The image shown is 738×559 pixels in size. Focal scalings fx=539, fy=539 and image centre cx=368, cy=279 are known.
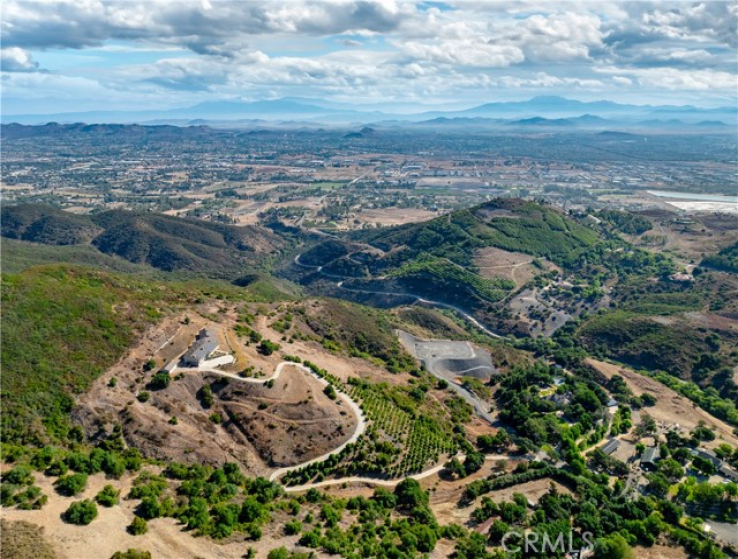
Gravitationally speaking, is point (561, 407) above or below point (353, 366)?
below

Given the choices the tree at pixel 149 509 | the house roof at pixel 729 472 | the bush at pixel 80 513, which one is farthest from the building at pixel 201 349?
the house roof at pixel 729 472

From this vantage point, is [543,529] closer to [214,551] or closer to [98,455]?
[214,551]

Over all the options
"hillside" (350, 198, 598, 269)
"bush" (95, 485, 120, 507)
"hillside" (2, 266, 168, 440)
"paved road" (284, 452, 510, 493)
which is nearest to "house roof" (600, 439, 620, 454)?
"paved road" (284, 452, 510, 493)

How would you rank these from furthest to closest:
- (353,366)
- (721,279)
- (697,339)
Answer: (721,279)
(697,339)
(353,366)

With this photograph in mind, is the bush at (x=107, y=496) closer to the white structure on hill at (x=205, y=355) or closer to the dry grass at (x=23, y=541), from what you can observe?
the dry grass at (x=23, y=541)

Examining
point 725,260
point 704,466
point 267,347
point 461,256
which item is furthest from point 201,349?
point 725,260

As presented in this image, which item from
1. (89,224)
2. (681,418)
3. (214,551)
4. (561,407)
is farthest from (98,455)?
(89,224)

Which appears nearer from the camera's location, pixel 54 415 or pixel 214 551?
pixel 214 551

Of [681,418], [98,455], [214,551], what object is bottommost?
[681,418]

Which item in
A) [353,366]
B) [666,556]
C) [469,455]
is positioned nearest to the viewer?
[666,556]
